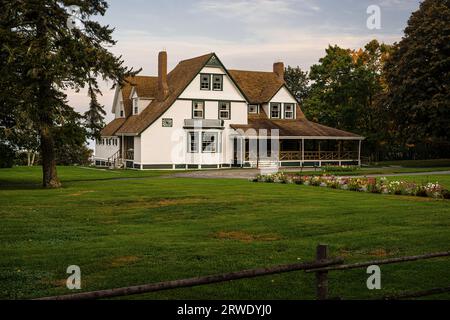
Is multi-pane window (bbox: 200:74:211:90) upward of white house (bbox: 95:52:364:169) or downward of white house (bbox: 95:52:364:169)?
upward

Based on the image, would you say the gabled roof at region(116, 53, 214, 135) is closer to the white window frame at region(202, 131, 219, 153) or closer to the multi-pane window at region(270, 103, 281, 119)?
the white window frame at region(202, 131, 219, 153)

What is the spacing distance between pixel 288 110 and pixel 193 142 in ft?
39.9

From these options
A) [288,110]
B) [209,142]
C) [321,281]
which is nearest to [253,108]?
[288,110]

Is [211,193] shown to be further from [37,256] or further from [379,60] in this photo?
[379,60]

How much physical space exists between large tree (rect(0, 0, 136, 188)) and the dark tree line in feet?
95.3

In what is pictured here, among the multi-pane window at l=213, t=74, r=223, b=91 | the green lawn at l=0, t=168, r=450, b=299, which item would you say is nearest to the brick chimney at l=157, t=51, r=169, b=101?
the multi-pane window at l=213, t=74, r=223, b=91

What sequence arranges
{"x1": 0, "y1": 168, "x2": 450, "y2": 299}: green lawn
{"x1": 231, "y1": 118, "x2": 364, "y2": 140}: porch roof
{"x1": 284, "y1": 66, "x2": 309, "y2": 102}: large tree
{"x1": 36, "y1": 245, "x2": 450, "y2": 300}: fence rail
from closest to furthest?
{"x1": 36, "y1": 245, "x2": 450, "y2": 300}: fence rail → {"x1": 0, "y1": 168, "x2": 450, "y2": 299}: green lawn → {"x1": 231, "y1": 118, "x2": 364, "y2": 140}: porch roof → {"x1": 284, "y1": 66, "x2": 309, "y2": 102}: large tree

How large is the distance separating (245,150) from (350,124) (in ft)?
56.7

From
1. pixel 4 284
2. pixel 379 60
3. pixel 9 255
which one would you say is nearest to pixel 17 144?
pixel 9 255

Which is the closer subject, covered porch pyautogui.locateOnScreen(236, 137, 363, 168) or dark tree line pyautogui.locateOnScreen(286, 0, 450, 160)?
dark tree line pyautogui.locateOnScreen(286, 0, 450, 160)

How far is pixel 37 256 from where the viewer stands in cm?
1245

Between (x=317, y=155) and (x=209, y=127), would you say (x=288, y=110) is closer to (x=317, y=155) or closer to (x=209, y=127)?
(x=317, y=155)

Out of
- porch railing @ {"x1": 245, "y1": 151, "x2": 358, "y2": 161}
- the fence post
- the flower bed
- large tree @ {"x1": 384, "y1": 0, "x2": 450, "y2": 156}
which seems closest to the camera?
the fence post

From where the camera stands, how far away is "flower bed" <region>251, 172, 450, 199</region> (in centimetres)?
2389
